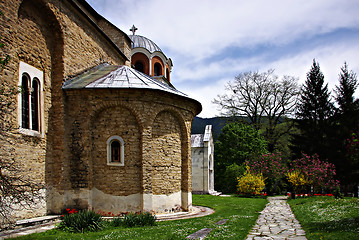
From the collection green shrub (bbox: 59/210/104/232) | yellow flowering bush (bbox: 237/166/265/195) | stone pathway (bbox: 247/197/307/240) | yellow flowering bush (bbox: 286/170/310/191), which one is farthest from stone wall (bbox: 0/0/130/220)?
yellow flowering bush (bbox: 286/170/310/191)

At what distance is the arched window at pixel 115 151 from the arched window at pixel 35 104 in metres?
2.51

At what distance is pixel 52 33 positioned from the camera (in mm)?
11266

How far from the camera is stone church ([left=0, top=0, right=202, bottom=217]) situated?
33.6ft

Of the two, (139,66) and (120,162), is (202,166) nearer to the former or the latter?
(139,66)

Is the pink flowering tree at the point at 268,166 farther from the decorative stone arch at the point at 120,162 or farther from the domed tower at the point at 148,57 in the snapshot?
the decorative stone arch at the point at 120,162

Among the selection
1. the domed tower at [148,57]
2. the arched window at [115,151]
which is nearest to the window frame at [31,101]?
the arched window at [115,151]

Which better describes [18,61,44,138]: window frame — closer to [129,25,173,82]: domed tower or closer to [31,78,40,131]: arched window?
[31,78,40,131]: arched window

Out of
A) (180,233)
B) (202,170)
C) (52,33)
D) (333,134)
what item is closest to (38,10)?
(52,33)

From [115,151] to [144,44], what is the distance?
46.6 feet

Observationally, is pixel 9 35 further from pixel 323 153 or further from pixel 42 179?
pixel 323 153

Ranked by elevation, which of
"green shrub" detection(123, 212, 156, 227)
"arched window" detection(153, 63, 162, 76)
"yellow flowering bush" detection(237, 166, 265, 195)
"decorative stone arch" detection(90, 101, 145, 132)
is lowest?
"yellow flowering bush" detection(237, 166, 265, 195)

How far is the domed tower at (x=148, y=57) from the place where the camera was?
23297mm

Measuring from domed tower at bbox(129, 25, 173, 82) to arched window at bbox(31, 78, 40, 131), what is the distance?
12648 mm

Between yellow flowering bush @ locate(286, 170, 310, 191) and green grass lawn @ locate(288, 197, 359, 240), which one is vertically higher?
green grass lawn @ locate(288, 197, 359, 240)
